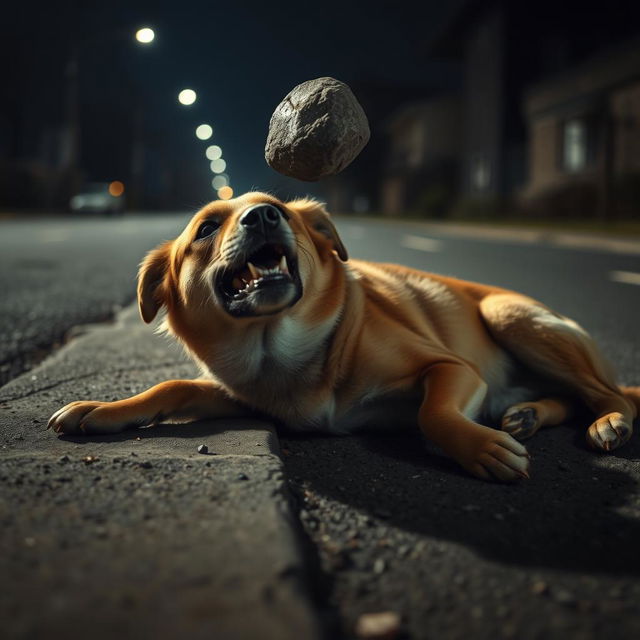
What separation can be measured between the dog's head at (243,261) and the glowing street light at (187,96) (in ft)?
1.43

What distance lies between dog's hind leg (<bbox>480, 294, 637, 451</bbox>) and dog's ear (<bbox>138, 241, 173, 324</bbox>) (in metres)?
1.42

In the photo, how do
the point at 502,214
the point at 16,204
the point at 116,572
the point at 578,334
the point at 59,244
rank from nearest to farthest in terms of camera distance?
the point at 116,572 < the point at 578,334 < the point at 59,244 < the point at 502,214 < the point at 16,204

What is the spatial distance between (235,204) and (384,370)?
83cm

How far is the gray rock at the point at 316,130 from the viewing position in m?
2.69

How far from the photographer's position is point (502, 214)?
89.2 feet

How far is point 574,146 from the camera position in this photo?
24531 mm

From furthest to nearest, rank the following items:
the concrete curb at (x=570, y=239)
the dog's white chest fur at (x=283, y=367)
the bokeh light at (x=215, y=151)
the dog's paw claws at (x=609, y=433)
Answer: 1. the concrete curb at (x=570, y=239)
2. the bokeh light at (x=215, y=151)
3. the dog's white chest fur at (x=283, y=367)
4. the dog's paw claws at (x=609, y=433)

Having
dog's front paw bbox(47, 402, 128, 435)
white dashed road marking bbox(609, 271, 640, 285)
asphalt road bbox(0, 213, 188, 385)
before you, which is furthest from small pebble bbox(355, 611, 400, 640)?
white dashed road marking bbox(609, 271, 640, 285)

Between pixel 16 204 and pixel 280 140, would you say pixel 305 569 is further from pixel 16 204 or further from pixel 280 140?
pixel 16 204

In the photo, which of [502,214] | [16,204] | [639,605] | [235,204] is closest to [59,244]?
[235,204]

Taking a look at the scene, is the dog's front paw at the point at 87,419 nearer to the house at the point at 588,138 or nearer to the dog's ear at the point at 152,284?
the dog's ear at the point at 152,284

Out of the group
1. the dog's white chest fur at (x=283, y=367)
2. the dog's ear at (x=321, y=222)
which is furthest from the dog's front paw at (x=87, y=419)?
the dog's ear at (x=321, y=222)

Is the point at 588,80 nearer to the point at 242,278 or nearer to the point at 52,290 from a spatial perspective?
the point at 52,290

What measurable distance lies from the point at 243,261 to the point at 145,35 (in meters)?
1.03
